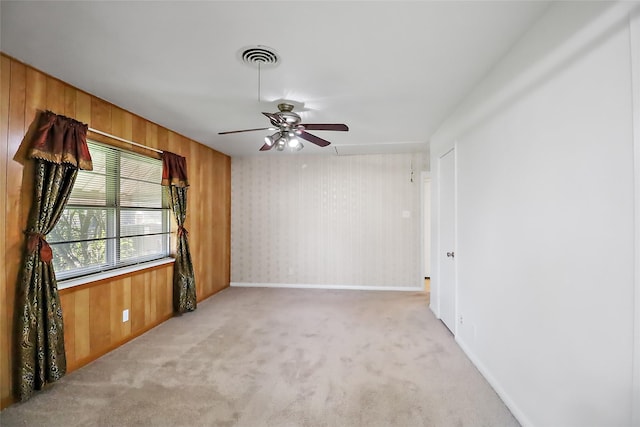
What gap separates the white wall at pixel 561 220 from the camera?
46.3 inches

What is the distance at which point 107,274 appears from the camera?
9.45 feet

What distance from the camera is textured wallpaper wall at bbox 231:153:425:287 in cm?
527

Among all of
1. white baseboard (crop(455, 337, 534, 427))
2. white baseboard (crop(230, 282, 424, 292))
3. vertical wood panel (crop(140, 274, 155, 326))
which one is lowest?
white baseboard (crop(230, 282, 424, 292))

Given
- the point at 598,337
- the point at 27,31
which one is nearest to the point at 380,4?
the point at 598,337

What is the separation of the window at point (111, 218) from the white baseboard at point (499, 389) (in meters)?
3.62

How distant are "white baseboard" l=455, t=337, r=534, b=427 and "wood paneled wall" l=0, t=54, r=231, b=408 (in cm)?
344

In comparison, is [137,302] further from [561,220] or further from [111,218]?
[561,220]

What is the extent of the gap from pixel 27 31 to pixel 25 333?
2013 mm

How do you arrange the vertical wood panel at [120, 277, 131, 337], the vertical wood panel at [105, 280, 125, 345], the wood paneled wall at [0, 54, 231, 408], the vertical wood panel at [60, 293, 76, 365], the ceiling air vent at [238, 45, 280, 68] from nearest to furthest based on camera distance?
the ceiling air vent at [238, 45, 280, 68]
the wood paneled wall at [0, 54, 231, 408]
the vertical wood panel at [60, 293, 76, 365]
the vertical wood panel at [105, 280, 125, 345]
the vertical wood panel at [120, 277, 131, 337]

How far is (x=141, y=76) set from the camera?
92.0 inches

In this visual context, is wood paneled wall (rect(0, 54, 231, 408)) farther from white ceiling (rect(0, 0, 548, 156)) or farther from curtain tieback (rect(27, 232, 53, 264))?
white ceiling (rect(0, 0, 548, 156))

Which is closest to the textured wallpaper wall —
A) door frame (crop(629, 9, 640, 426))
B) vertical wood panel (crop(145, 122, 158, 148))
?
vertical wood panel (crop(145, 122, 158, 148))

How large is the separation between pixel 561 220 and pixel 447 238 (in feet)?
6.57

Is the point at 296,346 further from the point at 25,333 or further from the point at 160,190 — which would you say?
the point at 160,190
